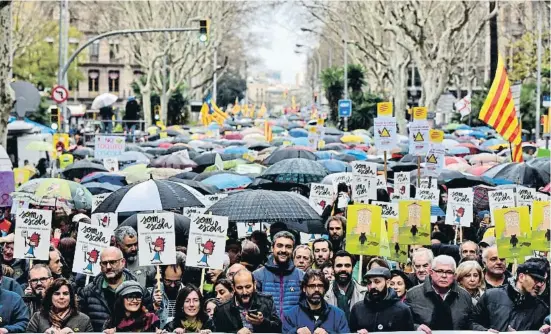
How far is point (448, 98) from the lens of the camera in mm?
51844

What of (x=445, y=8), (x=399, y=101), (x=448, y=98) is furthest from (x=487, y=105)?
(x=448, y=98)

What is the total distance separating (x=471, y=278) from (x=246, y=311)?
194cm

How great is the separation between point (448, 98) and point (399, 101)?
25.4 feet

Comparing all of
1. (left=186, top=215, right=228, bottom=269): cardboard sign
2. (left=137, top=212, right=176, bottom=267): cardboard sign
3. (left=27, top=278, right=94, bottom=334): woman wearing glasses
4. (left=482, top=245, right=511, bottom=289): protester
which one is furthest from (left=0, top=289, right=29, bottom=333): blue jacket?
(left=482, top=245, right=511, bottom=289): protester

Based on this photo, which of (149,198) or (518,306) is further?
(149,198)

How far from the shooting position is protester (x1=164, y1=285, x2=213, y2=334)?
832 cm

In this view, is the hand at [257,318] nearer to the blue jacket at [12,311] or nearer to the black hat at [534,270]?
the blue jacket at [12,311]

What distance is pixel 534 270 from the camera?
8.48 m

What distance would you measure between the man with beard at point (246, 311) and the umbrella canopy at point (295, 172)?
404 inches

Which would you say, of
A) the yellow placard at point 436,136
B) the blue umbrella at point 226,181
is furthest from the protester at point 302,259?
the yellow placard at point 436,136

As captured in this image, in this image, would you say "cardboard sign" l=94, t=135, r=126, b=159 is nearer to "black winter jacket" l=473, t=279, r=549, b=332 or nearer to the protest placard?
the protest placard

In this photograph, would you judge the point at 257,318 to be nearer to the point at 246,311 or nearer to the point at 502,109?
the point at 246,311

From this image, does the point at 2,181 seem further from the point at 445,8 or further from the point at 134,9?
the point at 134,9

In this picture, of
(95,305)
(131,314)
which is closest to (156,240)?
(95,305)
